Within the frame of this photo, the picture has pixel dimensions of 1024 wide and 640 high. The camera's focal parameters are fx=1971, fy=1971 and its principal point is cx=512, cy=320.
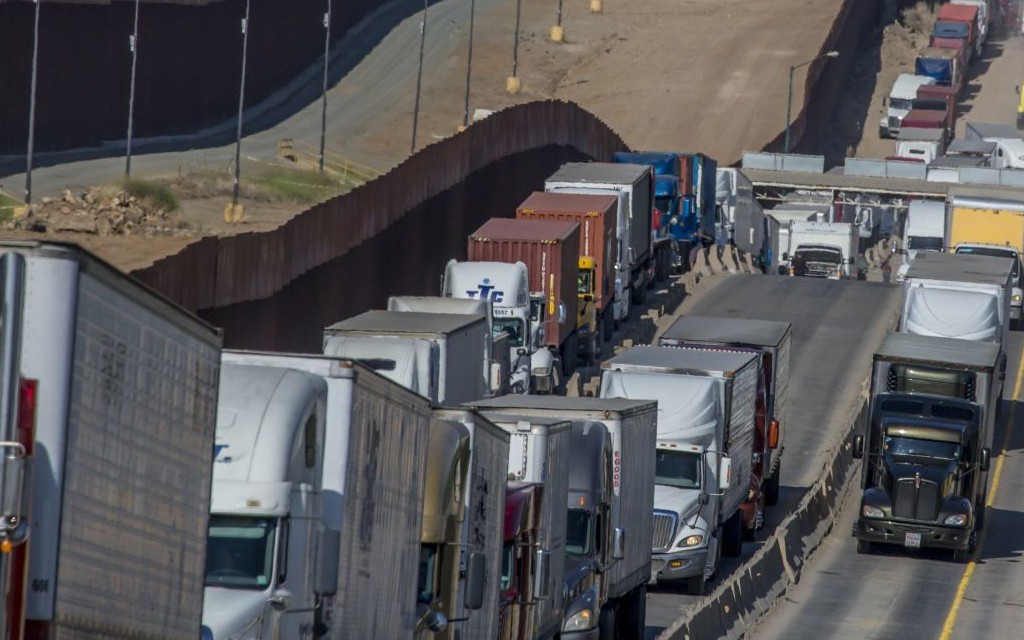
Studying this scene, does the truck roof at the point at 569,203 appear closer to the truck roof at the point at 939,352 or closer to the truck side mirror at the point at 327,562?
the truck roof at the point at 939,352

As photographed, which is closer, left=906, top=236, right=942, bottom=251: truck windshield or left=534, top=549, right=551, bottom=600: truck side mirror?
left=534, top=549, right=551, bottom=600: truck side mirror

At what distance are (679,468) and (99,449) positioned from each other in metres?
21.0

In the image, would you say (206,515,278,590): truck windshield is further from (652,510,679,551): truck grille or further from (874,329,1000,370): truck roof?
(874,329,1000,370): truck roof

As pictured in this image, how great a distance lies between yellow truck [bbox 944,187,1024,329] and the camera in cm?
5950

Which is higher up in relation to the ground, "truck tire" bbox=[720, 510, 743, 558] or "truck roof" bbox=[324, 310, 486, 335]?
"truck roof" bbox=[324, 310, 486, 335]

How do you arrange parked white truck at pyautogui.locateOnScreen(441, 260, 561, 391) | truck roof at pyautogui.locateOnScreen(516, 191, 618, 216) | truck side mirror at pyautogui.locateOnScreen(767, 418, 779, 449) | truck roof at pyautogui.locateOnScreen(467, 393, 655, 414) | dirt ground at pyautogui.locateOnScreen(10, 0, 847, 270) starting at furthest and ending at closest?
1. dirt ground at pyautogui.locateOnScreen(10, 0, 847, 270)
2. truck roof at pyautogui.locateOnScreen(516, 191, 618, 216)
3. parked white truck at pyautogui.locateOnScreen(441, 260, 561, 391)
4. truck side mirror at pyautogui.locateOnScreen(767, 418, 779, 449)
5. truck roof at pyautogui.locateOnScreen(467, 393, 655, 414)

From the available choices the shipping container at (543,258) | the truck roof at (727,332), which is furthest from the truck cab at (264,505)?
the shipping container at (543,258)

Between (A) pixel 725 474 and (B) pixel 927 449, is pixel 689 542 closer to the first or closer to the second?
(A) pixel 725 474

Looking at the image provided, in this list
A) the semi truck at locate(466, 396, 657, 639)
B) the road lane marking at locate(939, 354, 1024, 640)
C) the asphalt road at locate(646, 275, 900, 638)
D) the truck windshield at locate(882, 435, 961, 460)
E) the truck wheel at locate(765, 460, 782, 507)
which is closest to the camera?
the semi truck at locate(466, 396, 657, 639)

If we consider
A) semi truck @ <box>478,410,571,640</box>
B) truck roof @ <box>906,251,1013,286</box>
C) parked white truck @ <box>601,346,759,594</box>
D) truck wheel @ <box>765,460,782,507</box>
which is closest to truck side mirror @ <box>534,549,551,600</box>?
semi truck @ <box>478,410,571,640</box>

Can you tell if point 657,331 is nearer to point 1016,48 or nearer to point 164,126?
point 164,126

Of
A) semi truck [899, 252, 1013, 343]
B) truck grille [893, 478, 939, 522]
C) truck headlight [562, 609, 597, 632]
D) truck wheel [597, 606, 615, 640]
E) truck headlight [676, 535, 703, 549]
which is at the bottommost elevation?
truck wheel [597, 606, 615, 640]

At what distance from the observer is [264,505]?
46.1 feet

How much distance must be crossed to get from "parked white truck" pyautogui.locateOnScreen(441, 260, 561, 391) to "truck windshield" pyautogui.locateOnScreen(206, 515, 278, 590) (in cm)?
2694
